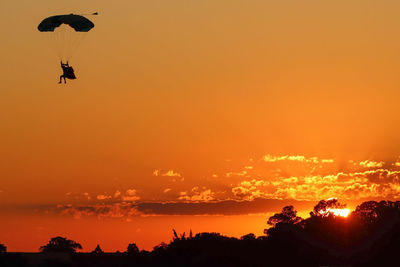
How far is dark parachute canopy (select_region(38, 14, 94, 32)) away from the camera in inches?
4341

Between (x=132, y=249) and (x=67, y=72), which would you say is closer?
(x=67, y=72)

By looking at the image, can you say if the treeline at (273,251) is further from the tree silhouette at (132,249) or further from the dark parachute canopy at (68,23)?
the dark parachute canopy at (68,23)

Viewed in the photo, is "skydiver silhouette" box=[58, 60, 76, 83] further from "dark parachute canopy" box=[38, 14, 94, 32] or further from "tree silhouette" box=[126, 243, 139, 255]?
"tree silhouette" box=[126, 243, 139, 255]

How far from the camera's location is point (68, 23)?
111m

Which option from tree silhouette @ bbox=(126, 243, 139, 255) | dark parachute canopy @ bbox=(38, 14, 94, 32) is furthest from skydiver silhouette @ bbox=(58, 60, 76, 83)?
tree silhouette @ bbox=(126, 243, 139, 255)

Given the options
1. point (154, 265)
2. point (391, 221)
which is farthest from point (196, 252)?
point (391, 221)

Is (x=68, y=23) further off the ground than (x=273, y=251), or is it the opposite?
(x=68, y=23)

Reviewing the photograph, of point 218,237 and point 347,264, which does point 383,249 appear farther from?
point 218,237

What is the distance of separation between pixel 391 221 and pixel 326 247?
13.3 meters

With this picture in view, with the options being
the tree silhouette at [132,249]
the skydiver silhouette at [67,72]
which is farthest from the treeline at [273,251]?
the skydiver silhouette at [67,72]

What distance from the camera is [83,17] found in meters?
110

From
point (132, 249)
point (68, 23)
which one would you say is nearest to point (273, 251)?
point (132, 249)

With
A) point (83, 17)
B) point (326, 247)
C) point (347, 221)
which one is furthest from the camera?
point (347, 221)

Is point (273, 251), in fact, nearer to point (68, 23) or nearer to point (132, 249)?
point (132, 249)
